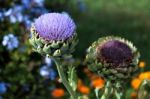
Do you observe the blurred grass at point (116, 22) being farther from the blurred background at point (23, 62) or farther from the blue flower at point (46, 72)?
the blue flower at point (46, 72)

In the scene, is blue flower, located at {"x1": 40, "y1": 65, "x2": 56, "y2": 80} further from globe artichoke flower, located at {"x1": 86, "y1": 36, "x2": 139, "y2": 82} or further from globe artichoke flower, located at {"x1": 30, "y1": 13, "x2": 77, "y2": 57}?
globe artichoke flower, located at {"x1": 30, "y1": 13, "x2": 77, "y2": 57}

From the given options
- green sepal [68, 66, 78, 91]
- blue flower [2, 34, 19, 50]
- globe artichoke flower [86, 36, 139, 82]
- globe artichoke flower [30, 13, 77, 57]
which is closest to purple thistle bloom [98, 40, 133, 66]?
globe artichoke flower [86, 36, 139, 82]

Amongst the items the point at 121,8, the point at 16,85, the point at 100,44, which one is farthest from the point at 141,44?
the point at 100,44

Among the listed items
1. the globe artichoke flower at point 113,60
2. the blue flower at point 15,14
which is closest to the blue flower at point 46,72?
the blue flower at point 15,14

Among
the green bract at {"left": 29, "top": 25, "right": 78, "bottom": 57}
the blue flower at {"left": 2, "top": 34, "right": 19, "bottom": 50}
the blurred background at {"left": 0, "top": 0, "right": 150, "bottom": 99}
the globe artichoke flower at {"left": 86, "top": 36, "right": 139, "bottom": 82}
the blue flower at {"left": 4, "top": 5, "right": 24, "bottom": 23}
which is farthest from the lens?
the blue flower at {"left": 4, "top": 5, "right": 24, "bottom": 23}

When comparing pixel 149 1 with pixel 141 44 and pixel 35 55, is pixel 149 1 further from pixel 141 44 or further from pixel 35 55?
pixel 35 55
